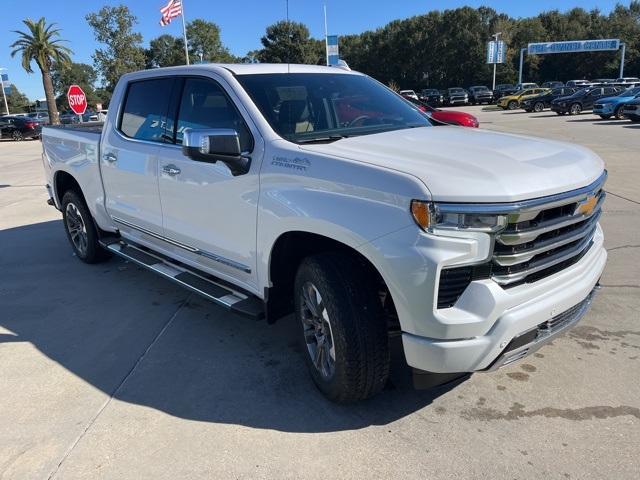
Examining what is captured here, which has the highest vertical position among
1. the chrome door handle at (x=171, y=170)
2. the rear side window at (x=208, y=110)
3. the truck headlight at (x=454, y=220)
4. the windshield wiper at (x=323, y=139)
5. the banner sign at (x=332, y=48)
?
the banner sign at (x=332, y=48)

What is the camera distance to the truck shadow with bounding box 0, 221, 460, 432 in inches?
124

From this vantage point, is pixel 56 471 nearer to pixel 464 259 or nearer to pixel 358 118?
pixel 464 259

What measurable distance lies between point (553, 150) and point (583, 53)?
3159 inches

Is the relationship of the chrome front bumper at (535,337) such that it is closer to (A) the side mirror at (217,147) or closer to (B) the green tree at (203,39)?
(A) the side mirror at (217,147)

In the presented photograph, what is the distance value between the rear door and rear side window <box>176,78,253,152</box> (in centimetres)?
29

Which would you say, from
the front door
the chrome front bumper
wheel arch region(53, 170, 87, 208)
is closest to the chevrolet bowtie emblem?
the chrome front bumper

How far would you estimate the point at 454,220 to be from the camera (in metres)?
2.40

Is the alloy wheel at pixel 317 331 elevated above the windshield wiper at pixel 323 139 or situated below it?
below

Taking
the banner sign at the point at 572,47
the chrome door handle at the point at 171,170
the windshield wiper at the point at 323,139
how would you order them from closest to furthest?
the windshield wiper at the point at 323,139 < the chrome door handle at the point at 171,170 < the banner sign at the point at 572,47

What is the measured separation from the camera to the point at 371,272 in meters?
Answer: 2.90

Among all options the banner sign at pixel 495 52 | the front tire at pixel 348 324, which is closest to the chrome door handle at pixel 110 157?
the front tire at pixel 348 324

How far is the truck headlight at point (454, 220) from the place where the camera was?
2.39m

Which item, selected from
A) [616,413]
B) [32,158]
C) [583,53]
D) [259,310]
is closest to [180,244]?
[259,310]

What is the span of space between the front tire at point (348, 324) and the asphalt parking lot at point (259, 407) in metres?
0.25
